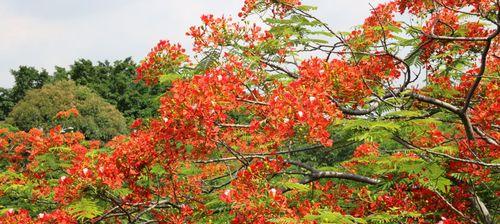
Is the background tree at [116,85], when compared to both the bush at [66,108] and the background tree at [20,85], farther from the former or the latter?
the bush at [66,108]

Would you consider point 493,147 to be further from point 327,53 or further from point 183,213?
point 183,213

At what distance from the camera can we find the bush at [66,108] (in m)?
25.6

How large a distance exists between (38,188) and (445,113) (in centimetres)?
668

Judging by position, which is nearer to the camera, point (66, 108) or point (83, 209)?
point (83, 209)

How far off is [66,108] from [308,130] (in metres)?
25.4

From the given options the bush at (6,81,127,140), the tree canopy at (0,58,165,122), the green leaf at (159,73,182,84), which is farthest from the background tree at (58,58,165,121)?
the green leaf at (159,73,182,84)

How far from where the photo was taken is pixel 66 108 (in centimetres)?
2680

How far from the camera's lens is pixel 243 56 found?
6.07m

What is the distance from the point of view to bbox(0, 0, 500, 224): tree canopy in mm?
3982

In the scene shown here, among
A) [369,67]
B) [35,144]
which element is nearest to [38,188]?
[35,144]

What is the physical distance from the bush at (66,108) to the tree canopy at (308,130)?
69.3 ft

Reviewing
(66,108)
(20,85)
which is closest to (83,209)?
(66,108)

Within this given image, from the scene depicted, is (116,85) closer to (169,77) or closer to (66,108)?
(66,108)

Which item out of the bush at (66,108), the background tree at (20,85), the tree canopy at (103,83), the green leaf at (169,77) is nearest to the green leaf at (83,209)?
the green leaf at (169,77)
